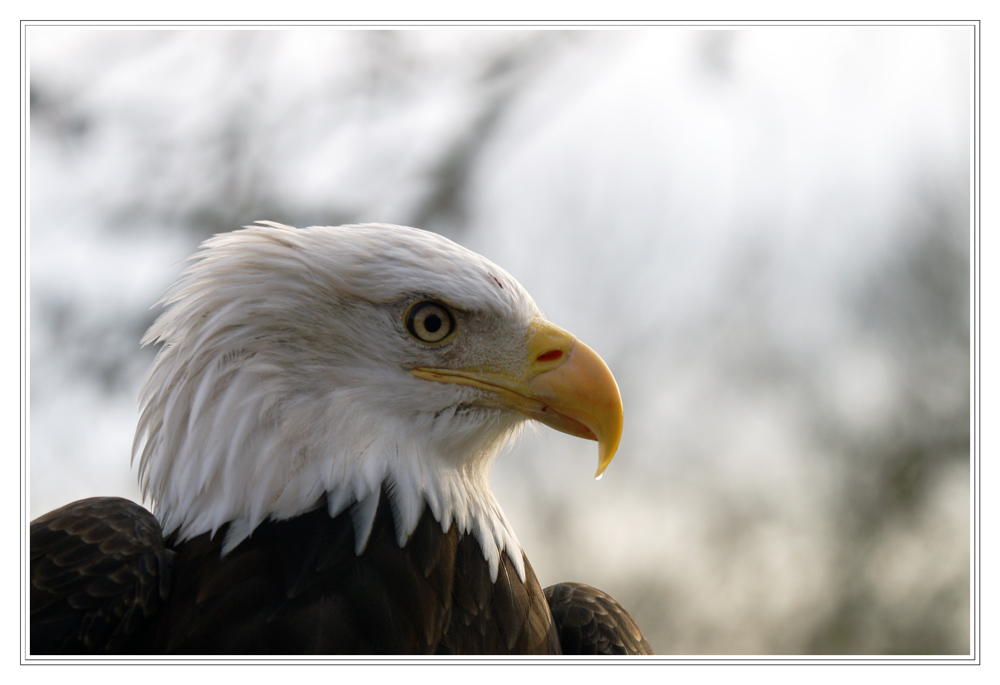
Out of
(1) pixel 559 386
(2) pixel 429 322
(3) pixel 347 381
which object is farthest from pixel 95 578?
(1) pixel 559 386

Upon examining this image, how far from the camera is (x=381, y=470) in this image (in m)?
1.72

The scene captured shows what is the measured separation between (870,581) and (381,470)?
2.49 metres

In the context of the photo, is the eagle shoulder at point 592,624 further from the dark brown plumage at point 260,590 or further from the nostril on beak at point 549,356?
the nostril on beak at point 549,356

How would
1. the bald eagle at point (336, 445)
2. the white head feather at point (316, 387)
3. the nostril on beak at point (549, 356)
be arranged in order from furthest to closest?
the nostril on beak at point (549, 356)
the white head feather at point (316, 387)
the bald eagle at point (336, 445)

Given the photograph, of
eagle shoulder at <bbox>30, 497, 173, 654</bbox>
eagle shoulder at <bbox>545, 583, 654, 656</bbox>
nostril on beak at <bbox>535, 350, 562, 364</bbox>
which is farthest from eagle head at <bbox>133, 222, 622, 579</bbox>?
eagle shoulder at <bbox>545, 583, 654, 656</bbox>

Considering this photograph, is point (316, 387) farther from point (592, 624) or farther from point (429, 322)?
point (592, 624)

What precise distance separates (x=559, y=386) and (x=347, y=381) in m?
0.52

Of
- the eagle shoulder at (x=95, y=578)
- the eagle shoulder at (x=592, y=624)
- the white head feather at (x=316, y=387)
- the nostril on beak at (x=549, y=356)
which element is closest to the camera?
the eagle shoulder at (x=95, y=578)

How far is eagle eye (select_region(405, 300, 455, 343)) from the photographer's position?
1.78 m

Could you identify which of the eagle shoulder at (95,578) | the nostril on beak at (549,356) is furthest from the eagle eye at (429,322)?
the eagle shoulder at (95,578)

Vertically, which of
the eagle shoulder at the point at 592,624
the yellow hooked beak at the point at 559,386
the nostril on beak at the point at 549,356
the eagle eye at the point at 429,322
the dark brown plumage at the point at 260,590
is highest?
the eagle eye at the point at 429,322

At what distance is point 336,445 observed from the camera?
1.70 meters

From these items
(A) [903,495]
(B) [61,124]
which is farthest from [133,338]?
(A) [903,495]

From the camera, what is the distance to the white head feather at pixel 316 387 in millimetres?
1693
